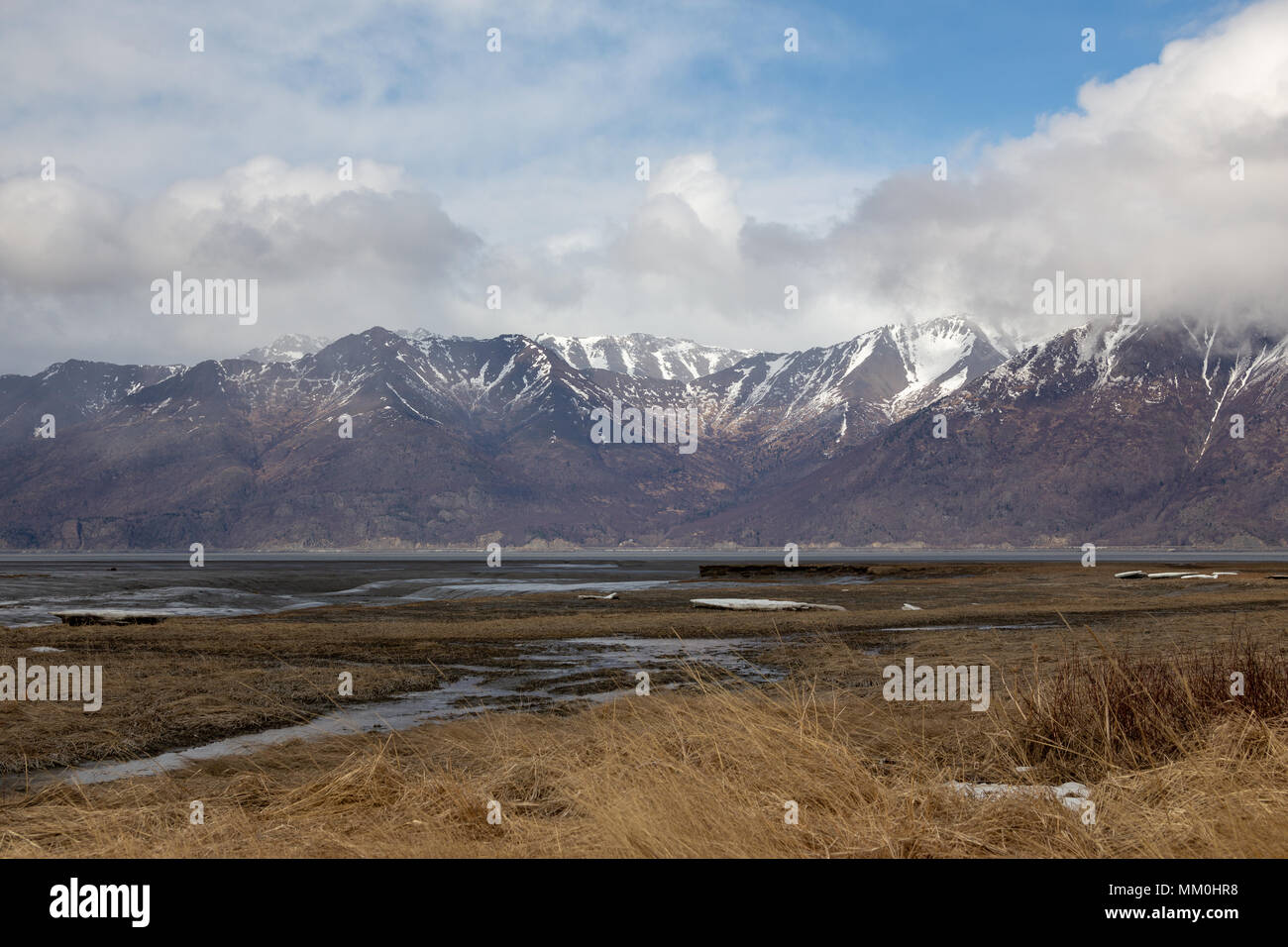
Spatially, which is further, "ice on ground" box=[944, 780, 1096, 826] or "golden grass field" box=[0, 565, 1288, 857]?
"ice on ground" box=[944, 780, 1096, 826]

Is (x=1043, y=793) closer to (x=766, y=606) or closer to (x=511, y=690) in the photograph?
(x=511, y=690)

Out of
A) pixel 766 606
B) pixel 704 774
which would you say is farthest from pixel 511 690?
pixel 766 606

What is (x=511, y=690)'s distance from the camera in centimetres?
2052

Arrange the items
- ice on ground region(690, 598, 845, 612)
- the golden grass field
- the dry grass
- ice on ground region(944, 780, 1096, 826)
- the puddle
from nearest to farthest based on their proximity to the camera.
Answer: the dry grass
the golden grass field
ice on ground region(944, 780, 1096, 826)
the puddle
ice on ground region(690, 598, 845, 612)

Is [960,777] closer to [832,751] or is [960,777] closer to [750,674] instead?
[832,751]

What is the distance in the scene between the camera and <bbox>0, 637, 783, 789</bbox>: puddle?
13270mm

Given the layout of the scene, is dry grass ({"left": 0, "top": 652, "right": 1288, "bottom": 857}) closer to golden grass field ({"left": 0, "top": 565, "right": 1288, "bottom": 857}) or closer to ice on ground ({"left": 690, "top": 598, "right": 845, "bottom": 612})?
golden grass field ({"left": 0, "top": 565, "right": 1288, "bottom": 857})

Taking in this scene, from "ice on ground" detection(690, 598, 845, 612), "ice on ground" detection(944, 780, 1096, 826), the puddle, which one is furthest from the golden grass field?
"ice on ground" detection(690, 598, 845, 612)

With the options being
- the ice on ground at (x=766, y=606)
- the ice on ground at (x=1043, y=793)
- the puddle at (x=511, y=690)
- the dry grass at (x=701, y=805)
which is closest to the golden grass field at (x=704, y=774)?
the dry grass at (x=701, y=805)

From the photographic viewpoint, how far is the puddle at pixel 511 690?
43.5ft

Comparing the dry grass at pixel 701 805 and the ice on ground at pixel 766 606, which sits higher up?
the dry grass at pixel 701 805

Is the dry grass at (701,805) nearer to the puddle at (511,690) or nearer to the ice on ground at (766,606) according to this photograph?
the puddle at (511,690)
